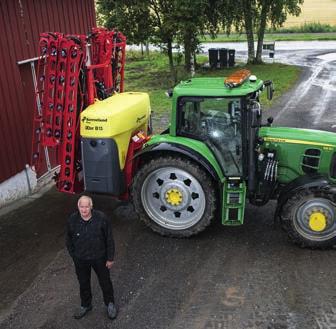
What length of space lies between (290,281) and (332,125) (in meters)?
8.76

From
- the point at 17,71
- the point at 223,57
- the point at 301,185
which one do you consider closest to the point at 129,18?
Answer: the point at 223,57

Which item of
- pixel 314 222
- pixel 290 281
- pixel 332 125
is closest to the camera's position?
pixel 290 281

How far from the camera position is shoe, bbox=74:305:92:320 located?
5.29m

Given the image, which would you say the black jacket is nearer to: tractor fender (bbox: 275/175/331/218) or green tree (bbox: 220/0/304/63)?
tractor fender (bbox: 275/175/331/218)

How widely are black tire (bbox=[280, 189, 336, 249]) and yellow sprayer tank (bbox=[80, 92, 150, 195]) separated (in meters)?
2.51

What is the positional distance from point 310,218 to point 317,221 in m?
0.10

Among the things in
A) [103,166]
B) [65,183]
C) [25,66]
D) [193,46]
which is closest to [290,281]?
[103,166]

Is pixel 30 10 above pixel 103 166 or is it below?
above

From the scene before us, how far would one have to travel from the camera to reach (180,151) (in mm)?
6660

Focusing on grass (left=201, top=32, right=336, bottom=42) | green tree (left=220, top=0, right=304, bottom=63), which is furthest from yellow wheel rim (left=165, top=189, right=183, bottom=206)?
grass (left=201, top=32, right=336, bottom=42)

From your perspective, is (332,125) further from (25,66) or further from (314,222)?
(25,66)

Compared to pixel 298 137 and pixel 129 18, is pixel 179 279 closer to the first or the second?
pixel 298 137

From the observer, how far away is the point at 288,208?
6.42 meters

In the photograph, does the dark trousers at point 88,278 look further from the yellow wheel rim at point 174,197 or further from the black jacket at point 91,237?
the yellow wheel rim at point 174,197
